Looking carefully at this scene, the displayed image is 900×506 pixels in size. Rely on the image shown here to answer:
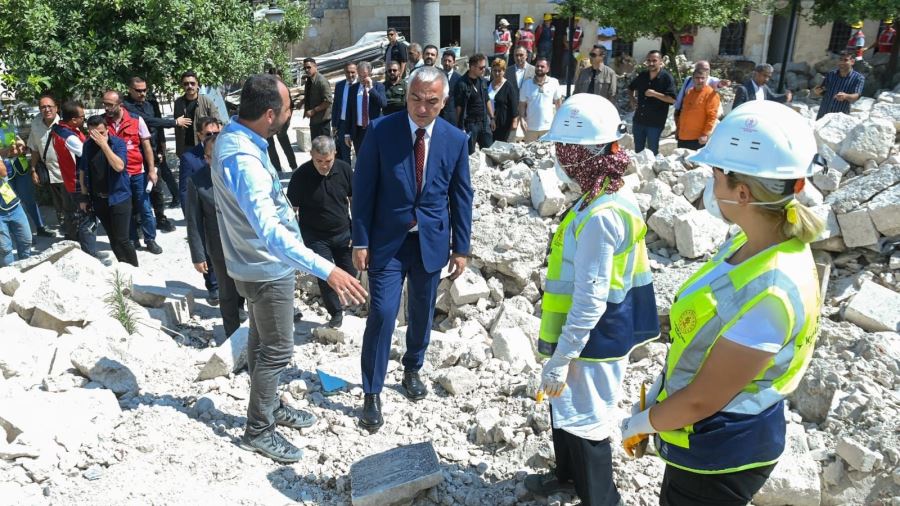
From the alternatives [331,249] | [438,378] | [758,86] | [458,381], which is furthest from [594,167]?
[758,86]

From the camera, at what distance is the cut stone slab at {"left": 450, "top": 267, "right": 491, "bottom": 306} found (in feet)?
17.9

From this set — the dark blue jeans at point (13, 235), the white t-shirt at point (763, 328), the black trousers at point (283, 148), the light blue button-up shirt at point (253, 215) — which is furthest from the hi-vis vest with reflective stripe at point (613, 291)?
the black trousers at point (283, 148)

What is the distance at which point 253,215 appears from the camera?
10.3 feet

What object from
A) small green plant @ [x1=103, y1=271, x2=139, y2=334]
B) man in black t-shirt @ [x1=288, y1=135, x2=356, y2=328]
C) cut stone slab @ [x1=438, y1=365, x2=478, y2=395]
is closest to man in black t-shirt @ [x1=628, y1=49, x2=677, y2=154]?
man in black t-shirt @ [x1=288, y1=135, x2=356, y2=328]

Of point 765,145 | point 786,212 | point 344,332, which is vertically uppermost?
point 765,145

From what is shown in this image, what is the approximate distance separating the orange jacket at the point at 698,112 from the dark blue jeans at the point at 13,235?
7.23 metres

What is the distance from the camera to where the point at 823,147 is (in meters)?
6.63

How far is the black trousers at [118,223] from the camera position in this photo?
6652 millimetres

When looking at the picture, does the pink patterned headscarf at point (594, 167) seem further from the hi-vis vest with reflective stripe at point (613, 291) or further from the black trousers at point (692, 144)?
the black trousers at point (692, 144)

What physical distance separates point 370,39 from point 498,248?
16864mm

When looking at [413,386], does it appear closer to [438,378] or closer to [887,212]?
[438,378]

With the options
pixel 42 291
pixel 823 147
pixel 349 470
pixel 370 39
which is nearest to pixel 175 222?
pixel 42 291

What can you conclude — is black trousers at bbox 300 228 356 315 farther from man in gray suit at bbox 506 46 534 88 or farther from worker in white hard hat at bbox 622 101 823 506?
man in gray suit at bbox 506 46 534 88

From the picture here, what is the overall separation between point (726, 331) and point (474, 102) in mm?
7188
